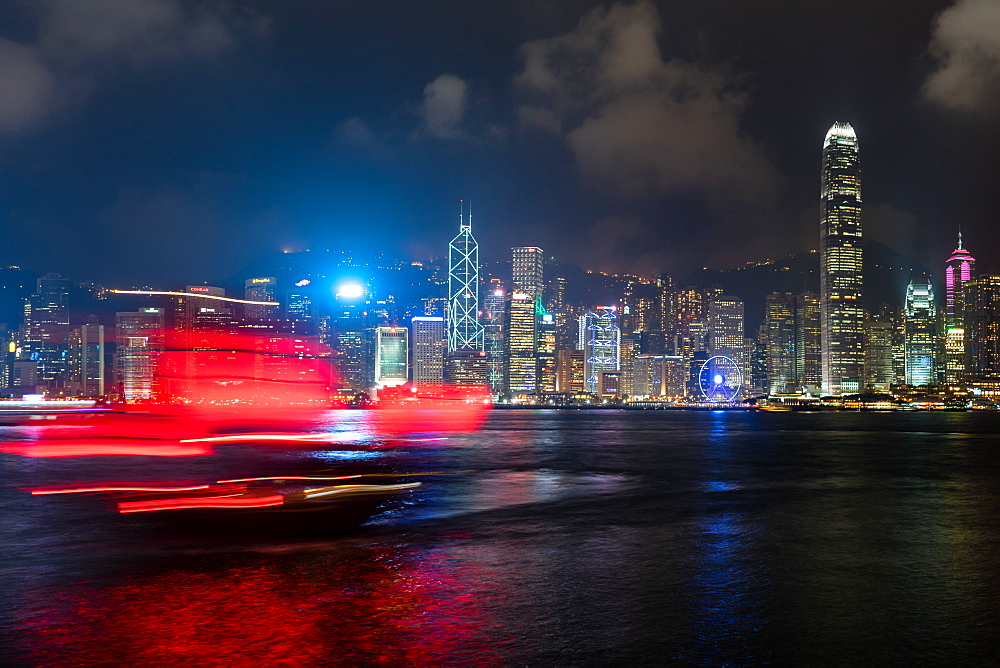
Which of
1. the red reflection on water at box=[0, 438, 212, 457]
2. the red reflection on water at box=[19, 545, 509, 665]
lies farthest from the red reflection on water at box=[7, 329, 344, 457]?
the red reflection on water at box=[19, 545, 509, 665]

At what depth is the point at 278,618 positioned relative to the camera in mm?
12258

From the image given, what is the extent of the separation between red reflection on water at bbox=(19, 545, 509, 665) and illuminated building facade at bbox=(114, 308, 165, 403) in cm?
7955

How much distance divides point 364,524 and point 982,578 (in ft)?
46.4

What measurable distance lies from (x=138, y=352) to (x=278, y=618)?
118 meters

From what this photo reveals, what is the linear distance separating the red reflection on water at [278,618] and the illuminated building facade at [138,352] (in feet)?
261

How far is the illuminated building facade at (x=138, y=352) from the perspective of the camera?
98.3 meters

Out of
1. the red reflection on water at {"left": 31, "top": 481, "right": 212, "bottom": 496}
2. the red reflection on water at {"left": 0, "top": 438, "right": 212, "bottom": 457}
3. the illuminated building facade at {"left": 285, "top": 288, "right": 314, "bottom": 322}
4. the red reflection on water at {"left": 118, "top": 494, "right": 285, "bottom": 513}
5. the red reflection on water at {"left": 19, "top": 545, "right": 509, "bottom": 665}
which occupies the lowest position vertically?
the red reflection on water at {"left": 0, "top": 438, "right": 212, "bottom": 457}

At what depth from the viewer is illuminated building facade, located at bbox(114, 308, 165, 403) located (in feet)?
322

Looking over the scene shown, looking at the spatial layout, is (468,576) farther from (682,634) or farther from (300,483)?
(300,483)

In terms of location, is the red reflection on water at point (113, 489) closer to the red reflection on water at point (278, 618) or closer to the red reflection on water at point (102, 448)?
the red reflection on water at point (278, 618)

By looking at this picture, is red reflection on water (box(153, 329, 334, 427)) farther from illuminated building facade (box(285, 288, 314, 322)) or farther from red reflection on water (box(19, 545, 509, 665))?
illuminated building facade (box(285, 288, 314, 322))

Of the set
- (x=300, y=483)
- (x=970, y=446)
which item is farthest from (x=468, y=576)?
(x=970, y=446)

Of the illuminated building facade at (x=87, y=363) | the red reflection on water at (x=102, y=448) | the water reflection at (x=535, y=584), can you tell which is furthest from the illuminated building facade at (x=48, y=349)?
the water reflection at (x=535, y=584)

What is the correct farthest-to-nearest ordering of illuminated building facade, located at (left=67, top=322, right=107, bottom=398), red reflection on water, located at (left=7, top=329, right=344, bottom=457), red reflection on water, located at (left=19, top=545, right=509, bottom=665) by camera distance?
illuminated building facade, located at (left=67, top=322, right=107, bottom=398) < red reflection on water, located at (left=7, top=329, right=344, bottom=457) < red reflection on water, located at (left=19, top=545, right=509, bottom=665)
